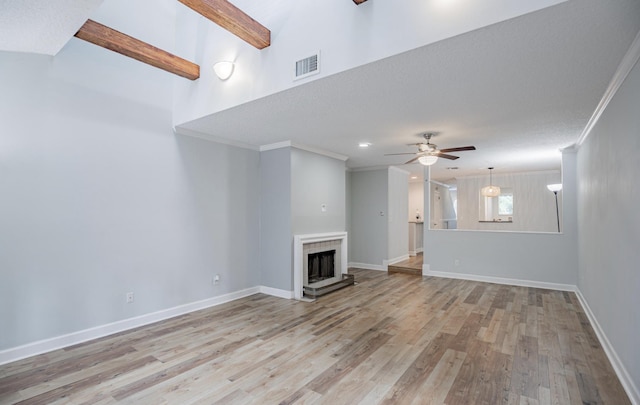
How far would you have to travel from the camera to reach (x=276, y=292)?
5.15 meters

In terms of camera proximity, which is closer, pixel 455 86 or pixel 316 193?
pixel 455 86

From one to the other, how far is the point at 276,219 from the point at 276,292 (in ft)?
3.95

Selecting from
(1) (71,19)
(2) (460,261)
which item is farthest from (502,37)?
(2) (460,261)

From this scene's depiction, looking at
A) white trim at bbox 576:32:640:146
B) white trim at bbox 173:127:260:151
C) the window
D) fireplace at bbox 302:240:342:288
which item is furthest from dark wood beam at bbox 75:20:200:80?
the window

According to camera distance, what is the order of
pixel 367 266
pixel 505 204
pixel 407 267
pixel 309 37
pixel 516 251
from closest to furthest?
1. pixel 309 37
2. pixel 516 251
3. pixel 407 267
4. pixel 367 266
5. pixel 505 204

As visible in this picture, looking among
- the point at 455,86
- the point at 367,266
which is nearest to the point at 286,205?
the point at 455,86

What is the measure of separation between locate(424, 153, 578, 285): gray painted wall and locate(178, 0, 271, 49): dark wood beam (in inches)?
201

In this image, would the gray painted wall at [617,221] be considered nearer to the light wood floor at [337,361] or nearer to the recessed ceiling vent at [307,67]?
the light wood floor at [337,361]

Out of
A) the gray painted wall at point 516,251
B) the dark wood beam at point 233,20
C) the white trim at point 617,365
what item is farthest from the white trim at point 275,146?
the white trim at point 617,365

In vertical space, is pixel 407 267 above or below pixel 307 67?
below

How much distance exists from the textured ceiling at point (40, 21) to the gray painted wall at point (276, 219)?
303 centimetres

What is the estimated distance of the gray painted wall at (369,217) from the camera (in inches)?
295

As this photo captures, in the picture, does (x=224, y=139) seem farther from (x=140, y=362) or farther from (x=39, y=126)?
(x=140, y=362)

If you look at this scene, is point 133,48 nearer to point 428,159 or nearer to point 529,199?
point 428,159
